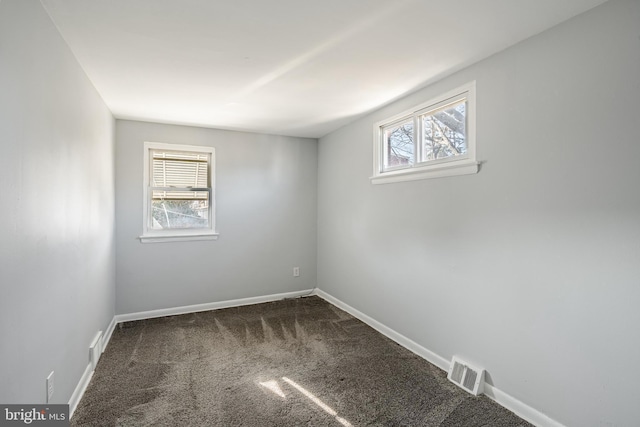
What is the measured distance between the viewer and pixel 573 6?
63.4 inches

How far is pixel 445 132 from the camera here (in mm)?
2557

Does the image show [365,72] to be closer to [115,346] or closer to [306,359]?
[306,359]

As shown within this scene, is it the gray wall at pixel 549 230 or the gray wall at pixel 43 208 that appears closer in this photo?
the gray wall at pixel 43 208

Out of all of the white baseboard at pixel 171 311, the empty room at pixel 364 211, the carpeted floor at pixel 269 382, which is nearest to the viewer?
the empty room at pixel 364 211

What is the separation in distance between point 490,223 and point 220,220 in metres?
3.14

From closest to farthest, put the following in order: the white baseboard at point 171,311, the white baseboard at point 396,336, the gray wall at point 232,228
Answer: the white baseboard at point 171,311
the white baseboard at point 396,336
the gray wall at point 232,228

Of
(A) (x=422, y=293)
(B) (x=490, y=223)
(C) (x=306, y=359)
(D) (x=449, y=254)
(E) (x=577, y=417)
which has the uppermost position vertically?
(B) (x=490, y=223)

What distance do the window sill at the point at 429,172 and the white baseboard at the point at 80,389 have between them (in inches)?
117

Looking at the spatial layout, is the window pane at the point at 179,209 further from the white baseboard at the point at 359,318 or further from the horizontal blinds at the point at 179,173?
the white baseboard at the point at 359,318

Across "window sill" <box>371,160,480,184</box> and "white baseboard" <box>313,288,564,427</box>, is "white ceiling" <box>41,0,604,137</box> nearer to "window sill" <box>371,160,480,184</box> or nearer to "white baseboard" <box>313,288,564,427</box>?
"window sill" <box>371,160,480,184</box>

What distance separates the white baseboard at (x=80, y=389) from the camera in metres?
1.96

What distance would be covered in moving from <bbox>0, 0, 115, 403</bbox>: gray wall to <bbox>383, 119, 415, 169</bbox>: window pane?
2.64 meters

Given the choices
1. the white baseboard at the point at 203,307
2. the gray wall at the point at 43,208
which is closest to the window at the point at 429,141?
the white baseboard at the point at 203,307

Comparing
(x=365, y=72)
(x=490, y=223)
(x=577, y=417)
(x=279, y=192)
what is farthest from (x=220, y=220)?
(x=577, y=417)
